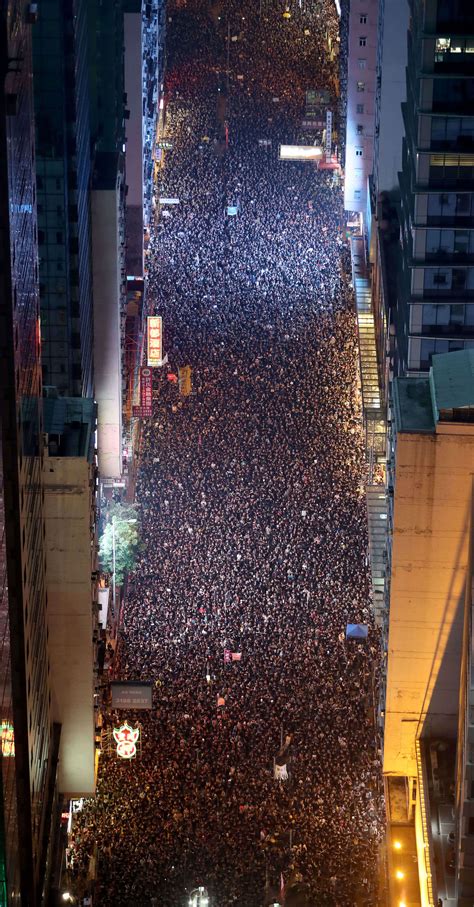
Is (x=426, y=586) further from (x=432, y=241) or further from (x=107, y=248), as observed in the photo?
(x=107, y=248)

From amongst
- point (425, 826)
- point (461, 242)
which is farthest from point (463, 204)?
point (425, 826)

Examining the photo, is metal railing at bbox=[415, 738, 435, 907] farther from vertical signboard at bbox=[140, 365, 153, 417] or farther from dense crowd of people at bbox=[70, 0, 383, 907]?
vertical signboard at bbox=[140, 365, 153, 417]

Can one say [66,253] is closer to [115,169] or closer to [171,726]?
[115,169]

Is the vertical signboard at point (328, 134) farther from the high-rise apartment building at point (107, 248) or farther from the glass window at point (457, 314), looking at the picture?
the glass window at point (457, 314)

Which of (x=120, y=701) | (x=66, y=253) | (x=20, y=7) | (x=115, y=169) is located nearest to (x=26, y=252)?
(x=20, y=7)

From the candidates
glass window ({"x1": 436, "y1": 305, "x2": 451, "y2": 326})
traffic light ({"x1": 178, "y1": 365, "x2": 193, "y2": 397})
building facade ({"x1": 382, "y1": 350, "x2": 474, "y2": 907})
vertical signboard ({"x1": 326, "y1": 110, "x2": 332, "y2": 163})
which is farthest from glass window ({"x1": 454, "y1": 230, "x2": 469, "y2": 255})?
vertical signboard ({"x1": 326, "y1": 110, "x2": 332, "y2": 163})
